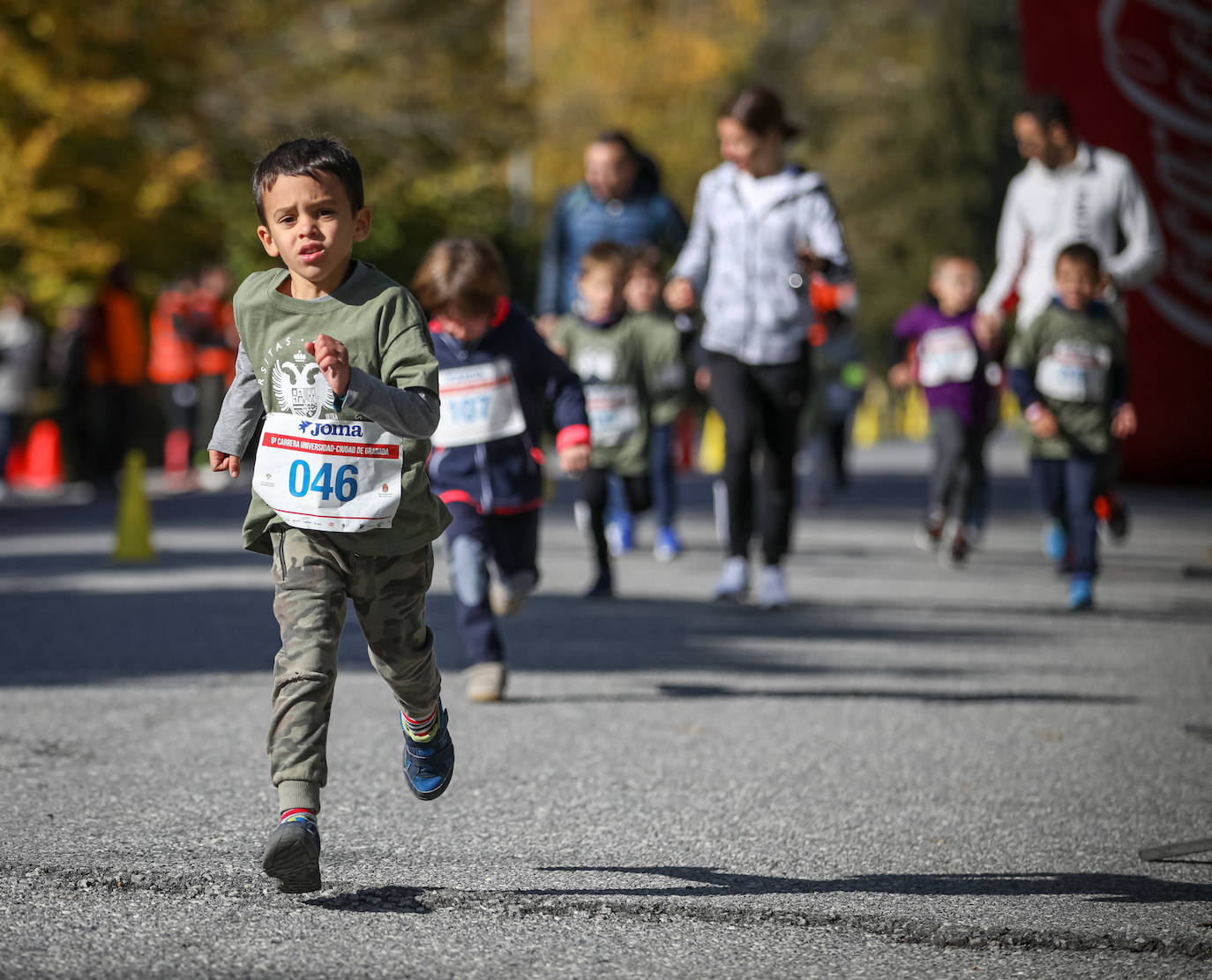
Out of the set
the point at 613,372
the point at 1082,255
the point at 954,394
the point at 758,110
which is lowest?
the point at 954,394

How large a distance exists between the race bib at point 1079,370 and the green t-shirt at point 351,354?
19.1ft

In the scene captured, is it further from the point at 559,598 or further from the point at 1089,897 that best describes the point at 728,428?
the point at 1089,897

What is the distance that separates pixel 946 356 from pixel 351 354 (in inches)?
318

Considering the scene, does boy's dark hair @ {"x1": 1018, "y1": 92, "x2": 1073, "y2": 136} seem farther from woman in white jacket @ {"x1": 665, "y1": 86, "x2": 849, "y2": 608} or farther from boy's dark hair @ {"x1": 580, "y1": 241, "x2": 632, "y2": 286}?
boy's dark hair @ {"x1": 580, "y1": 241, "x2": 632, "y2": 286}

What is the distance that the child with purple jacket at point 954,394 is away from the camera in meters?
11.9

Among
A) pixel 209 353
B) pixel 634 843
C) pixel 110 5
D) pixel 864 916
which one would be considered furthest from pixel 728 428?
pixel 110 5

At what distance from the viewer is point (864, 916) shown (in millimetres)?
4227

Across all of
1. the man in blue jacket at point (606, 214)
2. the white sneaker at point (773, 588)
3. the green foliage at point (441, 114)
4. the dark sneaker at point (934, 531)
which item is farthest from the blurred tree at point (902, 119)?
the white sneaker at point (773, 588)

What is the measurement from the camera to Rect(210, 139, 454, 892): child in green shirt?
4.31 m

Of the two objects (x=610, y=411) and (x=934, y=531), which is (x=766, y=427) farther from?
(x=934, y=531)

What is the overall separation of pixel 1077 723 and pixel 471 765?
7.17 feet

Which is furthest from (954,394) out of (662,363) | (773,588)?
(773,588)

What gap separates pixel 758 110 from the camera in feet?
30.5

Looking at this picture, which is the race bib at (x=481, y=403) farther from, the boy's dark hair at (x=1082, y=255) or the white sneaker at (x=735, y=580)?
the boy's dark hair at (x=1082, y=255)
